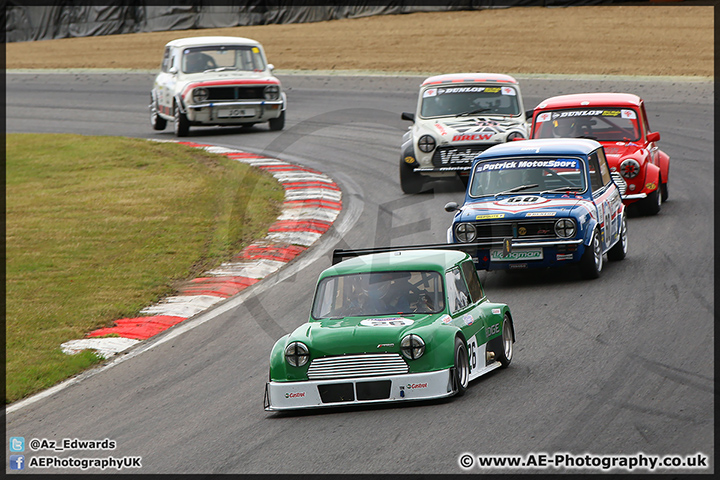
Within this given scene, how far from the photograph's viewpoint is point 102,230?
Answer: 15031 mm

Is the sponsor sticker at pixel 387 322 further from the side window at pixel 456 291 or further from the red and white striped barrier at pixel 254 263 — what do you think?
the red and white striped barrier at pixel 254 263

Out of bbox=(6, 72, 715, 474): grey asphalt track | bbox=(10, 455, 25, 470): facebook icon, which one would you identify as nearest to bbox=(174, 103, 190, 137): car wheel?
bbox=(6, 72, 715, 474): grey asphalt track

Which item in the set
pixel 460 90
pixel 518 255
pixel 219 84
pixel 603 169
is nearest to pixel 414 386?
pixel 518 255

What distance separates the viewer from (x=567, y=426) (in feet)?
22.1

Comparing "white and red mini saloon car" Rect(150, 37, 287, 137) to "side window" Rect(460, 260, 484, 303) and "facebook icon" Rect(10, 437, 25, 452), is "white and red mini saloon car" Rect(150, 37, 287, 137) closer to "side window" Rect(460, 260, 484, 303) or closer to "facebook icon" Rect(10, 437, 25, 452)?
"side window" Rect(460, 260, 484, 303)

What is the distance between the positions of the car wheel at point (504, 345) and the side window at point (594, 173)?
12.2 feet

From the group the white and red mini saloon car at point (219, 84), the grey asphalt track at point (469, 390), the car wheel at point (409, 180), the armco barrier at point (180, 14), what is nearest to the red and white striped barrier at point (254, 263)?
the grey asphalt track at point (469, 390)

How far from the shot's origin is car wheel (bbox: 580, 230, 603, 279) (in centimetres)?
1105

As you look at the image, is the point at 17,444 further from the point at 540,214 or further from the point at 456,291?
the point at 540,214

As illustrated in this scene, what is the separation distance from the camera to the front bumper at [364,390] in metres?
7.34

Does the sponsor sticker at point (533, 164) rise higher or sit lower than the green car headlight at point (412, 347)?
higher

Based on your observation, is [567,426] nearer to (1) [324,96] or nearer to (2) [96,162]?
(2) [96,162]

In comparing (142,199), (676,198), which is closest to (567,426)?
(676,198)

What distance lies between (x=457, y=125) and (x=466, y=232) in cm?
543
